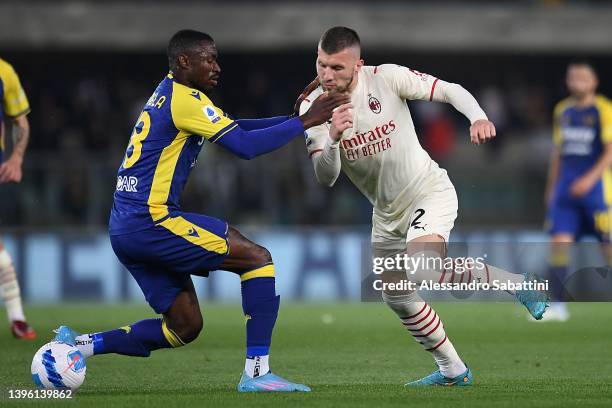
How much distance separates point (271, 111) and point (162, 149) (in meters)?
13.1

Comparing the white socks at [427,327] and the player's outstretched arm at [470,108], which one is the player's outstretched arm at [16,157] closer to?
the white socks at [427,327]

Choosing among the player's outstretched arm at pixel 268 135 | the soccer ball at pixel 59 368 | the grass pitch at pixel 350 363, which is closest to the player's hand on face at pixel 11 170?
the grass pitch at pixel 350 363

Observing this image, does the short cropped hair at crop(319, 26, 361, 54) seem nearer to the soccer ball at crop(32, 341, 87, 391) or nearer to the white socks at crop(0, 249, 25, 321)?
the soccer ball at crop(32, 341, 87, 391)

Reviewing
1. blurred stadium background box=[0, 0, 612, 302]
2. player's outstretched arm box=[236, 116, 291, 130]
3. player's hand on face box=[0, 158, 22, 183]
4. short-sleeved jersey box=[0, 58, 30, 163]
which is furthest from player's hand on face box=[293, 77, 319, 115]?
blurred stadium background box=[0, 0, 612, 302]

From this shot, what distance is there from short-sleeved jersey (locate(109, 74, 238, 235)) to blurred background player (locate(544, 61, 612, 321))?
684cm

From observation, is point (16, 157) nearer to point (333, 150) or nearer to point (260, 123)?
point (260, 123)

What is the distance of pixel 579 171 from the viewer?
1294cm

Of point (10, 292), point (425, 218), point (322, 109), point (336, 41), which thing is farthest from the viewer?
point (10, 292)

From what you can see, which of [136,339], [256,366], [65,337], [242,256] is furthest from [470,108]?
[65,337]

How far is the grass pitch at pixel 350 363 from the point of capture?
6.63m

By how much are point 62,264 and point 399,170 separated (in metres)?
9.50

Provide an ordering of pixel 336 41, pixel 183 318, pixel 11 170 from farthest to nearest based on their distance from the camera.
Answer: pixel 11 170 < pixel 336 41 < pixel 183 318

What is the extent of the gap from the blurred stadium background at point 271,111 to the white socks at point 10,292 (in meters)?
5.22

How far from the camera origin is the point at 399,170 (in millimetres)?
7512
